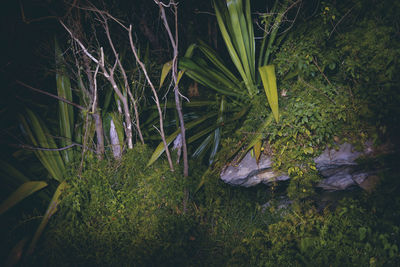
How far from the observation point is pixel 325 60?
75.6 inches

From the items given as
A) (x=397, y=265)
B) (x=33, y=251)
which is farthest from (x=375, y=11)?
(x=33, y=251)

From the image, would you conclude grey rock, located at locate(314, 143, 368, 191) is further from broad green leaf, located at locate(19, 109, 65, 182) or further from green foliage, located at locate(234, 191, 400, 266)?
broad green leaf, located at locate(19, 109, 65, 182)

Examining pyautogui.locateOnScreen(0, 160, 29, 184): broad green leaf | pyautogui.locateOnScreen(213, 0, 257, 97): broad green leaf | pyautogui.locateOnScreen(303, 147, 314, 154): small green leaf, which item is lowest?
pyautogui.locateOnScreen(303, 147, 314, 154): small green leaf

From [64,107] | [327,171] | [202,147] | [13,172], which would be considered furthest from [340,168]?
[13,172]

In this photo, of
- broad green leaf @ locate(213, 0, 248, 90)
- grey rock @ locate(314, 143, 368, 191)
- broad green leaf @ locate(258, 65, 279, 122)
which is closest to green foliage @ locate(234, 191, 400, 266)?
grey rock @ locate(314, 143, 368, 191)

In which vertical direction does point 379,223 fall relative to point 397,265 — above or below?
above

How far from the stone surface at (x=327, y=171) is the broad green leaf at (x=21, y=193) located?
1662 mm

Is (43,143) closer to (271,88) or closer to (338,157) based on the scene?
(271,88)

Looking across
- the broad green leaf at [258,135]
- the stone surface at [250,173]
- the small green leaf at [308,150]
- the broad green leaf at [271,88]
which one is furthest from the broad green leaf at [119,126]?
the small green leaf at [308,150]

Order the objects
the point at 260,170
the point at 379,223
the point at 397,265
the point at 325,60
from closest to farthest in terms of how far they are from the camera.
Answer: the point at 397,265 → the point at 379,223 → the point at 325,60 → the point at 260,170

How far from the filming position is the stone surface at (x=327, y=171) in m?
1.78

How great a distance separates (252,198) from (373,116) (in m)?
1.20

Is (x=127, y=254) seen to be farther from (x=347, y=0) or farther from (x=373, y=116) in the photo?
(x=347, y=0)

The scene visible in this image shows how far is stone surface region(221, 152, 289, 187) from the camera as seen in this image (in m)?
2.03
